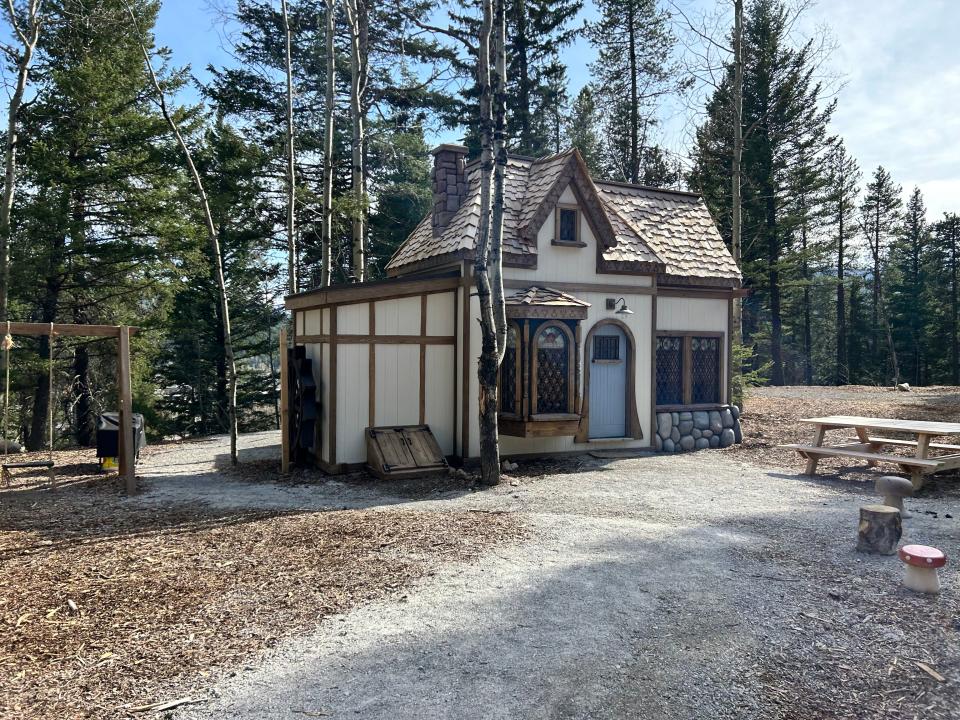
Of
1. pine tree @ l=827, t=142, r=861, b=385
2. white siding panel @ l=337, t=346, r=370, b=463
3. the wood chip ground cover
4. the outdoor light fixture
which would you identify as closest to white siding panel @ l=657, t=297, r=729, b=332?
the outdoor light fixture

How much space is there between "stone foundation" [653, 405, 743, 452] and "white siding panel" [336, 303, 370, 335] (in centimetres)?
571

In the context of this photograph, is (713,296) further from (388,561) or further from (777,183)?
(777,183)

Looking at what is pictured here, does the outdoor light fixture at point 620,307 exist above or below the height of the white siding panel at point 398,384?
above

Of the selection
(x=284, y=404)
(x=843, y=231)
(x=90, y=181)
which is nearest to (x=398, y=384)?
(x=284, y=404)

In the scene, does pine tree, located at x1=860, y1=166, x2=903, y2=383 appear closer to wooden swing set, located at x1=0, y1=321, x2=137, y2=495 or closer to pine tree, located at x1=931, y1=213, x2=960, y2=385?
pine tree, located at x1=931, y1=213, x2=960, y2=385

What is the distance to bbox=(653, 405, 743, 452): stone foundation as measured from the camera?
11797mm

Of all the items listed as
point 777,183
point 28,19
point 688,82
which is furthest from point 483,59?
point 777,183

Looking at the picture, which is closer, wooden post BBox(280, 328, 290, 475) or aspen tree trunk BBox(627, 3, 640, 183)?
wooden post BBox(280, 328, 290, 475)

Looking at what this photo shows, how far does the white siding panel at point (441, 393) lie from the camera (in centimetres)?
1013

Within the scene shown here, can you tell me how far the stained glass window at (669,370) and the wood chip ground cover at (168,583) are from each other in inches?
244

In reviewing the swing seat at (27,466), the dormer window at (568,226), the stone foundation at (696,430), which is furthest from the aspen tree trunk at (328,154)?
the stone foundation at (696,430)

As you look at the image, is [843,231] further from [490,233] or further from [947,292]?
[490,233]

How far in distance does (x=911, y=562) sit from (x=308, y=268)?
61.4ft

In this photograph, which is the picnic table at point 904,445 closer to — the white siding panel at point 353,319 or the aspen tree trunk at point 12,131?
the white siding panel at point 353,319
